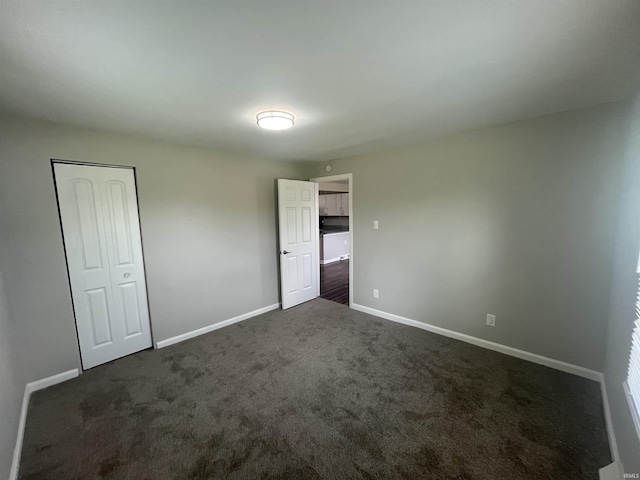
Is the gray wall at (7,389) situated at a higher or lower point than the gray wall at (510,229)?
lower

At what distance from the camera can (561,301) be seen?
2.26 m

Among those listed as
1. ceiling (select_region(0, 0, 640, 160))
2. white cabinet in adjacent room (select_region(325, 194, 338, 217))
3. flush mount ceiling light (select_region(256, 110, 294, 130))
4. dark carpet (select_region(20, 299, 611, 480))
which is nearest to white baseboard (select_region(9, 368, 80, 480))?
dark carpet (select_region(20, 299, 611, 480))

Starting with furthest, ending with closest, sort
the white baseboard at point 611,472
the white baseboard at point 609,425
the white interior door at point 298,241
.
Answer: the white interior door at point 298,241 < the white baseboard at point 609,425 < the white baseboard at point 611,472

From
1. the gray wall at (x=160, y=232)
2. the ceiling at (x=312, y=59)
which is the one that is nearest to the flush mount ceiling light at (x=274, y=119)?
the ceiling at (x=312, y=59)

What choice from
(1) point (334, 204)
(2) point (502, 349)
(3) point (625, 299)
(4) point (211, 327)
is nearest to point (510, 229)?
(3) point (625, 299)

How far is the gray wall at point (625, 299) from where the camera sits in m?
1.40

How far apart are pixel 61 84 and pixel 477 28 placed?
2298mm

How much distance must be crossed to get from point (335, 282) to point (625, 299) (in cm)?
403

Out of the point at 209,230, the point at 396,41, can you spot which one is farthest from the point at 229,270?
the point at 396,41

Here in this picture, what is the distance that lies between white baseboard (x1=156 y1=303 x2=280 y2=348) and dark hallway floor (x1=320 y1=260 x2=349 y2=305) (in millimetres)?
1035

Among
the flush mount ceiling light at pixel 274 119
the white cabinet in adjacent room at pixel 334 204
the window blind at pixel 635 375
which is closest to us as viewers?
the window blind at pixel 635 375

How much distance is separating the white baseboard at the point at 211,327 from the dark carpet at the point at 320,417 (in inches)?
5.6

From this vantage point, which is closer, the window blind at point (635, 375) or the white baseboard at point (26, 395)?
the window blind at point (635, 375)

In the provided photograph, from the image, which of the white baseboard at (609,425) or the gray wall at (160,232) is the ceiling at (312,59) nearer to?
the gray wall at (160,232)
